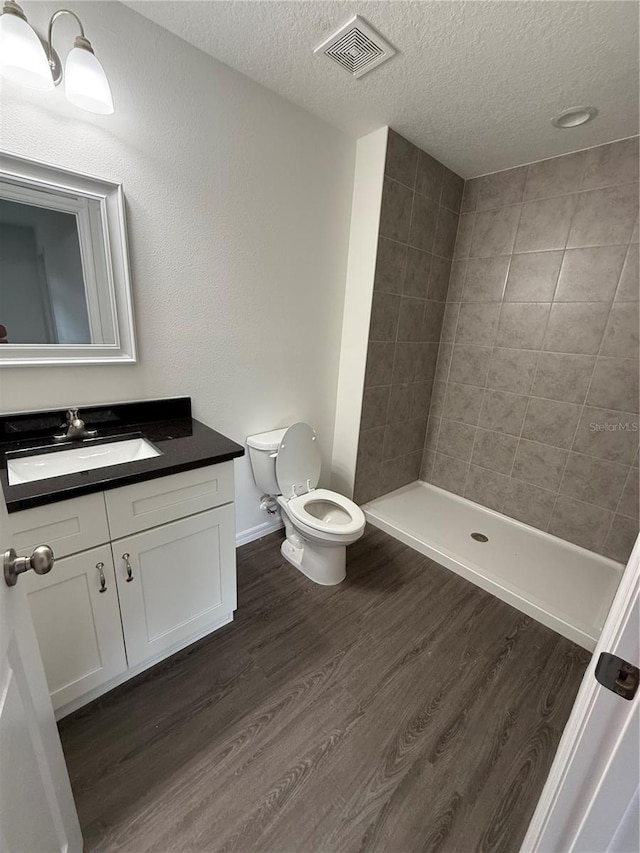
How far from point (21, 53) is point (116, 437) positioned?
1183mm

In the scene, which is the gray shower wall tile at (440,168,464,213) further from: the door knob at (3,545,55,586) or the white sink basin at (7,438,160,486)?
the door knob at (3,545,55,586)

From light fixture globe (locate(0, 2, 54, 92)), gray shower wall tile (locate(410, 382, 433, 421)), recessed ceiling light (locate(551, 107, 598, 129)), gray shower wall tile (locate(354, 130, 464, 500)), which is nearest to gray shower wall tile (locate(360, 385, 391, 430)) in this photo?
gray shower wall tile (locate(354, 130, 464, 500))

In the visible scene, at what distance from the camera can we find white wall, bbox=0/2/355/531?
4.16ft

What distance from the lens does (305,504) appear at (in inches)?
77.0

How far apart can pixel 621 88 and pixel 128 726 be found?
309 centimetres

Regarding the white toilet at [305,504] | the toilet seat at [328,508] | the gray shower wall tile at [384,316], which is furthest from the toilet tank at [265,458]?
the gray shower wall tile at [384,316]

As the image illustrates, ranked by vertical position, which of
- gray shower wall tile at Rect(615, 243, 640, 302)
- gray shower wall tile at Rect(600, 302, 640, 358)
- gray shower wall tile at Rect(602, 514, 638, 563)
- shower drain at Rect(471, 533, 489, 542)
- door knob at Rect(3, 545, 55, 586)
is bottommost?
shower drain at Rect(471, 533, 489, 542)

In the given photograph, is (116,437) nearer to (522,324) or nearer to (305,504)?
(305,504)

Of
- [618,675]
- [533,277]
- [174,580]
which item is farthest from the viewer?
[533,277]

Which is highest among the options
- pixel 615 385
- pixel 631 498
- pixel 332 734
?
pixel 615 385

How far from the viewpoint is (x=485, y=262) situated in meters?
2.41

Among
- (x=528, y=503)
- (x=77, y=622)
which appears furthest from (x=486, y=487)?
(x=77, y=622)

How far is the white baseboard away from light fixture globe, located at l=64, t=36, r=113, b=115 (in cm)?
199

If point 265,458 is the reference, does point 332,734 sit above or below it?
below
